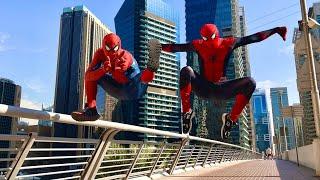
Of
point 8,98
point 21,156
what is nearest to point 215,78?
point 21,156

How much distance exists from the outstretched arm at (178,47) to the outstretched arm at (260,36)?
0.85m

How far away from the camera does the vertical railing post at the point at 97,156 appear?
8359mm

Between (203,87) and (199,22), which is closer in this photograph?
(203,87)

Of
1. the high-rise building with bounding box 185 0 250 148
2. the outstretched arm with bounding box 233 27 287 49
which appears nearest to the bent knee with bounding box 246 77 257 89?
the high-rise building with bounding box 185 0 250 148

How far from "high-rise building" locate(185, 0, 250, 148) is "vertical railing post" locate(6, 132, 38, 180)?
320 cm

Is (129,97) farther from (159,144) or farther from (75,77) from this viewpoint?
(75,77)

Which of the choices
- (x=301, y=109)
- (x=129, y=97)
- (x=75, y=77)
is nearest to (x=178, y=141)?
(x=129, y=97)

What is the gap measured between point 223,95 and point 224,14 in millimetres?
4296

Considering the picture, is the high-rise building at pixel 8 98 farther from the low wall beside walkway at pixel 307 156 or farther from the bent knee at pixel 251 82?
the bent knee at pixel 251 82

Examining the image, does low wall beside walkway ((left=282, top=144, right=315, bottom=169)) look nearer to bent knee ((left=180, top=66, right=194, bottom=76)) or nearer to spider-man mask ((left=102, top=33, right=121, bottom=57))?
bent knee ((left=180, top=66, right=194, bottom=76))

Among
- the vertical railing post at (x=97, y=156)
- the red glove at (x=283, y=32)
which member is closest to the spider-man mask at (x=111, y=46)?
the vertical railing post at (x=97, y=156)

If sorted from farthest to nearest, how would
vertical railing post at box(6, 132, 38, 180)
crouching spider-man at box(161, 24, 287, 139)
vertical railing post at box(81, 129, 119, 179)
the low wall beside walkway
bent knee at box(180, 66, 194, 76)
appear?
1. the low wall beside walkway
2. vertical railing post at box(81, 129, 119, 179)
3. crouching spider-man at box(161, 24, 287, 139)
4. bent knee at box(180, 66, 194, 76)
5. vertical railing post at box(6, 132, 38, 180)

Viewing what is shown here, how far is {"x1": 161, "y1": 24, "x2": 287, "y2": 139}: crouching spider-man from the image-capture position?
23.0ft

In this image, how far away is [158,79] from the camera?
988 cm
